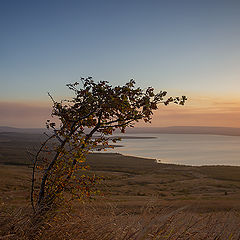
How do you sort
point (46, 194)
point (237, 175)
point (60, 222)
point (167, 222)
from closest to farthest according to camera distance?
1. point (167, 222)
2. point (60, 222)
3. point (46, 194)
4. point (237, 175)

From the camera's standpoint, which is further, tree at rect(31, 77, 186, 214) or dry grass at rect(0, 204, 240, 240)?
tree at rect(31, 77, 186, 214)

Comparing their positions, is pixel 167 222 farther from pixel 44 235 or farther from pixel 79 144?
pixel 79 144

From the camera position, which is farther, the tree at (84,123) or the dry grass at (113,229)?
the tree at (84,123)

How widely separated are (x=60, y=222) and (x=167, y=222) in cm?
168

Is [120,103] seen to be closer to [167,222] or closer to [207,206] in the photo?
[167,222]

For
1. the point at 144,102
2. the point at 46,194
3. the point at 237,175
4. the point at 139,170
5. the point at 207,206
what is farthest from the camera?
the point at 139,170

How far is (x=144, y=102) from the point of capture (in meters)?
6.52

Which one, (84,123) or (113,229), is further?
(84,123)

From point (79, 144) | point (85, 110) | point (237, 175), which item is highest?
point (85, 110)

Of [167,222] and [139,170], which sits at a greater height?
[167,222]

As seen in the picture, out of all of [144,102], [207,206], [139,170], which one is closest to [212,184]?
[139,170]

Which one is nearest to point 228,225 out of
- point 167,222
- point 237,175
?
point 167,222

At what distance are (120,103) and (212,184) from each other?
49413 millimetres

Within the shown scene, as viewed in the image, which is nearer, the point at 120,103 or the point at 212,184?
the point at 120,103
